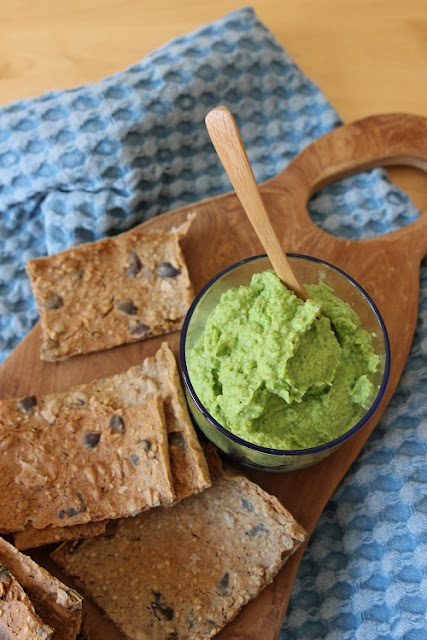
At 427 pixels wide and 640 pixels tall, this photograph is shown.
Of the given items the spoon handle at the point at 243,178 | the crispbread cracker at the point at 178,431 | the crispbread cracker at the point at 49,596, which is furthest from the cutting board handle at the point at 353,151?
the crispbread cracker at the point at 49,596

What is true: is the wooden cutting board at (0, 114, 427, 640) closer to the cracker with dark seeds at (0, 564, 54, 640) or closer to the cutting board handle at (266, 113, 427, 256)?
the cutting board handle at (266, 113, 427, 256)

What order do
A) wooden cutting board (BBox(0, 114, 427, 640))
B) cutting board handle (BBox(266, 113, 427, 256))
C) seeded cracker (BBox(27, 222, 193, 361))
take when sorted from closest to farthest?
wooden cutting board (BBox(0, 114, 427, 640))
seeded cracker (BBox(27, 222, 193, 361))
cutting board handle (BBox(266, 113, 427, 256))

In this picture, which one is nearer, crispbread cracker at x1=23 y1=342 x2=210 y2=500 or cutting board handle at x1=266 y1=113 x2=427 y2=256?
crispbread cracker at x1=23 y1=342 x2=210 y2=500

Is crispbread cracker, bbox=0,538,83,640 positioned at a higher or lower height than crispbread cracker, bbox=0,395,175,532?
lower

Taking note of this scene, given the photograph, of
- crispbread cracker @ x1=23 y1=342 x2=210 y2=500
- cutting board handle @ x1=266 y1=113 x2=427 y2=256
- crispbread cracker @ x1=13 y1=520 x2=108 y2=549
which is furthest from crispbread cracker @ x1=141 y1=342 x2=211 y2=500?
cutting board handle @ x1=266 y1=113 x2=427 y2=256

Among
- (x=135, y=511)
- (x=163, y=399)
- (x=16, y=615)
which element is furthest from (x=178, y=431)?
(x=16, y=615)

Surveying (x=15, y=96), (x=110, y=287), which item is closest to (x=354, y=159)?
(x=110, y=287)

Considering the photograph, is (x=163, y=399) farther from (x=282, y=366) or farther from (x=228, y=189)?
(x=228, y=189)

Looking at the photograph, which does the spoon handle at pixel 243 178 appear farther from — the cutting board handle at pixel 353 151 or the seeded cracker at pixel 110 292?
the cutting board handle at pixel 353 151
